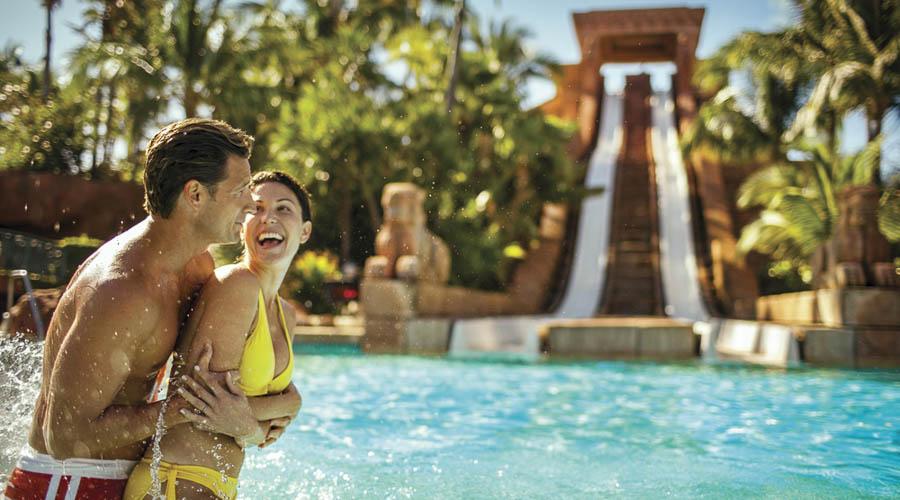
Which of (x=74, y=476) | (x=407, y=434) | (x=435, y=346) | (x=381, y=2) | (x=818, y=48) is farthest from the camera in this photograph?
(x=381, y=2)

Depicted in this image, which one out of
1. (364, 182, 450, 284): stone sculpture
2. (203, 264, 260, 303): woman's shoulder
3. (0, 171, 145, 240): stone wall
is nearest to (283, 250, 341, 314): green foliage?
(364, 182, 450, 284): stone sculpture

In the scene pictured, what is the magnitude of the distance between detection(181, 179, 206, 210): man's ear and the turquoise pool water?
1.83 metres

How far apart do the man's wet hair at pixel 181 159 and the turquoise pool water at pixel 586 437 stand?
1.85 metres

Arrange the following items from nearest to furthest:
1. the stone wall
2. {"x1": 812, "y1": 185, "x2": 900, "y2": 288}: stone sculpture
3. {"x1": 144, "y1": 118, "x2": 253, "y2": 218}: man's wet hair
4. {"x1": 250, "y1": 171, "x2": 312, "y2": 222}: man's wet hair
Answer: {"x1": 144, "y1": 118, "x2": 253, "y2": 218}: man's wet hair
{"x1": 250, "y1": 171, "x2": 312, "y2": 222}: man's wet hair
{"x1": 812, "y1": 185, "x2": 900, "y2": 288}: stone sculpture
the stone wall

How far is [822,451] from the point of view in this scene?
4.39 meters

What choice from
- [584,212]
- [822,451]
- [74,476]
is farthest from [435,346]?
[584,212]

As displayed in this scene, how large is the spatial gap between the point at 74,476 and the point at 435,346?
9.21 m

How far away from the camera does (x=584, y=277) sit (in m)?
17.8

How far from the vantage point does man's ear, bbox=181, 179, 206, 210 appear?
182cm

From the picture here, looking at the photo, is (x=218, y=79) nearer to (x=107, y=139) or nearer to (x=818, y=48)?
(x=107, y=139)

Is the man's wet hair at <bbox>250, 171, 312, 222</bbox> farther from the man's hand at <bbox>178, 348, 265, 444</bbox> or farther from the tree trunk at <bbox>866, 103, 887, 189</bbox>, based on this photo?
the tree trunk at <bbox>866, 103, 887, 189</bbox>

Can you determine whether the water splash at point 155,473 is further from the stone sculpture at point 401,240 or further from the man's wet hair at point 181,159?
the stone sculpture at point 401,240

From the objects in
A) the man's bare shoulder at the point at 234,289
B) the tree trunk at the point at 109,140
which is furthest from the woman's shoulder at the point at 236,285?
the tree trunk at the point at 109,140

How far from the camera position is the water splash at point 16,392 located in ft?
8.42
